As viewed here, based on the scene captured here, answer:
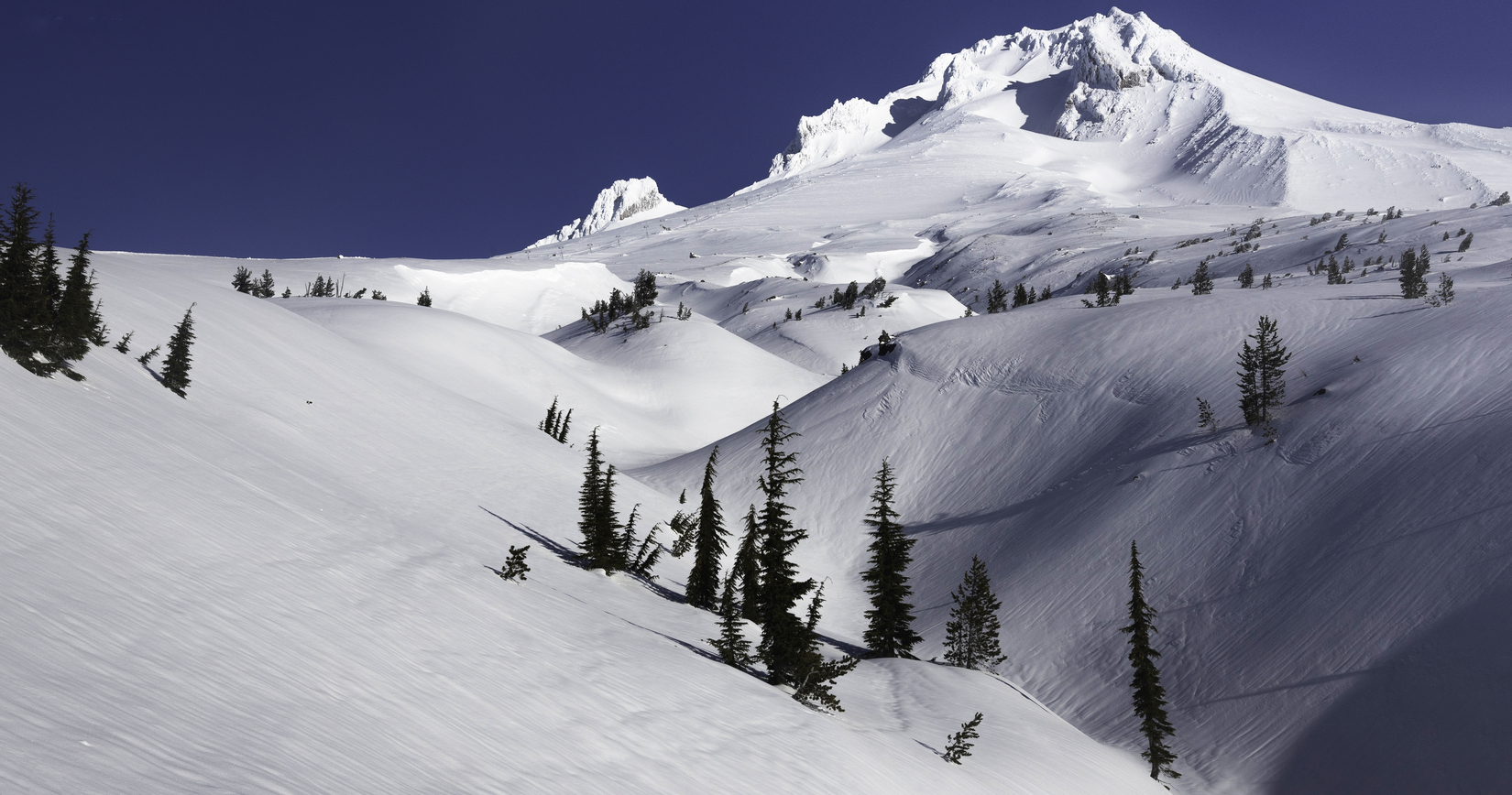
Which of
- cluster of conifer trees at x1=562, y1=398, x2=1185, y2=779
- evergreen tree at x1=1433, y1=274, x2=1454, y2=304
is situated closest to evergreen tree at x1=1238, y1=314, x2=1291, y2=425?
evergreen tree at x1=1433, y1=274, x2=1454, y2=304

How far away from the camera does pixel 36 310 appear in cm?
1838

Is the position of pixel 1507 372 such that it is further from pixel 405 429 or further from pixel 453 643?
pixel 405 429

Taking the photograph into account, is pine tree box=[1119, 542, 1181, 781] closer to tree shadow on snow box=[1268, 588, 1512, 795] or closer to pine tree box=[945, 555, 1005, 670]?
tree shadow on snow box=[1268, 588, 1512, 795]

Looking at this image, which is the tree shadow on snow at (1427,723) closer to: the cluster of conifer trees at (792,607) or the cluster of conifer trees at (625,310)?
the cluster of conifer trees at (792,607)

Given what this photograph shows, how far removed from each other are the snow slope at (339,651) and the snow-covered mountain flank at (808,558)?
0.25 feet

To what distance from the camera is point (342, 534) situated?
54.4 ft

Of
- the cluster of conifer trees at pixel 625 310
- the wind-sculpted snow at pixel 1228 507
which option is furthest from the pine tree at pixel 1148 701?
the cluster of conifer trees at pixel 625 310

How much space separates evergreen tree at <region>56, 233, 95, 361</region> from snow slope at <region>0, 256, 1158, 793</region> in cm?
63

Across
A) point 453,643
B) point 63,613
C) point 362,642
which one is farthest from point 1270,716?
point 63,613

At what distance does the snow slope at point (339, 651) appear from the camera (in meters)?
6.93

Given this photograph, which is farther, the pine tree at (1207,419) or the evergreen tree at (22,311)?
the pine tree at (1207,419)

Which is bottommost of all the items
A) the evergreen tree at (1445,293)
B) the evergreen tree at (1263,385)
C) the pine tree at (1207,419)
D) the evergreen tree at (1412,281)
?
the pine tree at (1207,419)

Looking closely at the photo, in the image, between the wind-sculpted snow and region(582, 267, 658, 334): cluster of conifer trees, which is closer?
the wind-sculpted snow

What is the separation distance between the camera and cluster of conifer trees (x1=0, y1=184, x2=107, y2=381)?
18.3m
